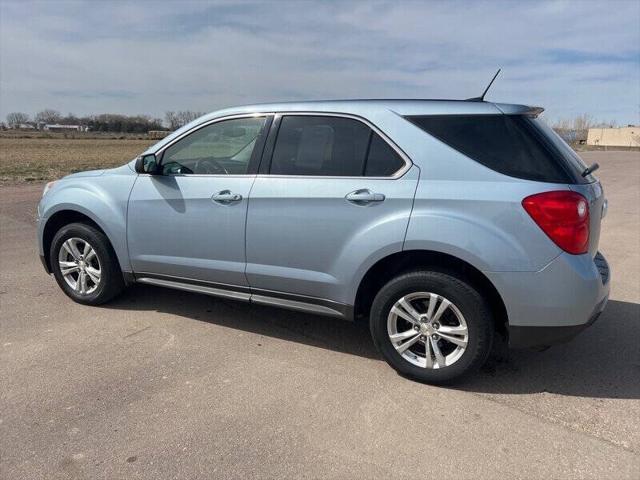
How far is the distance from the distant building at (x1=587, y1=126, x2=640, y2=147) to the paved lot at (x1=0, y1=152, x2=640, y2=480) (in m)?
92.1

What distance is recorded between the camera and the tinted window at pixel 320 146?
3.51 m

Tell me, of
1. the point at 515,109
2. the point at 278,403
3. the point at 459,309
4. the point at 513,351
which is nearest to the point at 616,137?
the point at 513,351

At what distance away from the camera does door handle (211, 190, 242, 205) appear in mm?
3824

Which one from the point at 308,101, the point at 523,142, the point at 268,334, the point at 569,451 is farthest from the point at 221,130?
the point at 569,451

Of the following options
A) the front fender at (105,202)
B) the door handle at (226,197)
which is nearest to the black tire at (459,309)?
the door handle at (226,197)

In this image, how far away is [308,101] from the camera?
384 cm

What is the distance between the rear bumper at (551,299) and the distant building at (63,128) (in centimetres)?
12473

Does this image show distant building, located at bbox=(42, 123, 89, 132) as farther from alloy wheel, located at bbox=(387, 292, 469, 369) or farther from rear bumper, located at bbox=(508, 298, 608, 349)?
rear bumper, located at bbox=(508, 298, 608, 349)

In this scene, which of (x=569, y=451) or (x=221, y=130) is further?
(x=221, y=130)

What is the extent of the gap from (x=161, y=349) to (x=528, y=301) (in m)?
2.60

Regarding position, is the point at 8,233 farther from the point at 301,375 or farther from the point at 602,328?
the point at 602,328

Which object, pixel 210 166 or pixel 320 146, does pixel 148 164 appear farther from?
pixel 320 146

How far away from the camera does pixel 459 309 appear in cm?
320

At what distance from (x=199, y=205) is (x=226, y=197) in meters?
0.28
